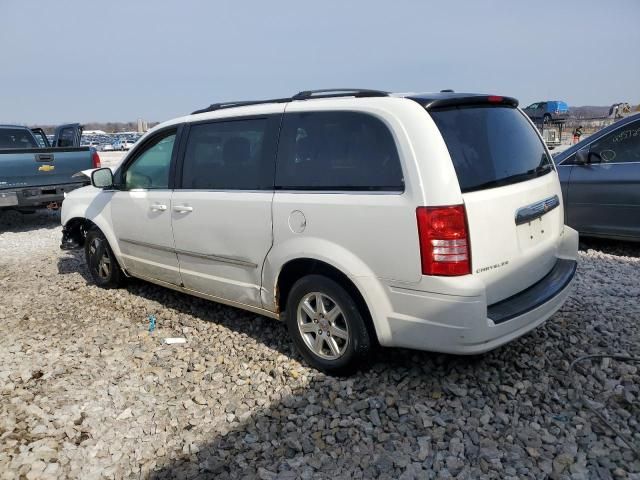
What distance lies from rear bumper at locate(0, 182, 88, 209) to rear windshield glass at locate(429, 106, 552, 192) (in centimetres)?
791

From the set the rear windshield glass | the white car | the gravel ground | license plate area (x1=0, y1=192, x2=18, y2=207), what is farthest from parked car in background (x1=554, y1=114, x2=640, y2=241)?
license plate area (x1=0, y1=192, x2=18, y2=207)

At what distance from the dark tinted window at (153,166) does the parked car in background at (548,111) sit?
37.7 metres

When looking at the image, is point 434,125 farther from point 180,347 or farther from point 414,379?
point 180,347

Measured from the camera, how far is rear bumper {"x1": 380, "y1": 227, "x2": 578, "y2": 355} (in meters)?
2.77

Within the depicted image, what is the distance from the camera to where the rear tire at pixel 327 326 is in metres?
3.19

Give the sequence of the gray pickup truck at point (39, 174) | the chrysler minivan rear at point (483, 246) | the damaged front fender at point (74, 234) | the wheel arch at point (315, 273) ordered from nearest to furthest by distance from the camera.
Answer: the chrysler minivan rear at point (483, 246) → the wheel arch at point (315, 273) → the damaged front fender at point (74, 234) → the gray pickup truck at point (39, 174)

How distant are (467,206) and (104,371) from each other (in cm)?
280

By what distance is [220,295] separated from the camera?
4.11 meters

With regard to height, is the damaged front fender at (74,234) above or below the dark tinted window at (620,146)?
below

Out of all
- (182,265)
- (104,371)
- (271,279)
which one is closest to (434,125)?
(271,279)

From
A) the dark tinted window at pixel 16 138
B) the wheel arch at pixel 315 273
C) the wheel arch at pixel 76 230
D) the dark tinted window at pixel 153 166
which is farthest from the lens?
the dark tinted window at pixel 16 138

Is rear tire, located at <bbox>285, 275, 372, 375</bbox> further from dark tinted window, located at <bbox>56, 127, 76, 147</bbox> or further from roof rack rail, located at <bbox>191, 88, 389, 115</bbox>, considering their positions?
dark tinted window, located at <bbox>56, 127, 76, 147</bbox>

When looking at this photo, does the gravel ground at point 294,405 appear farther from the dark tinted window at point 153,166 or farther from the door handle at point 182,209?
the dark tinted window at point 153,166

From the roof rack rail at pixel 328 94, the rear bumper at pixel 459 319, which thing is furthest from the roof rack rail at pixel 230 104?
the rear bumper at pixel 459 319
